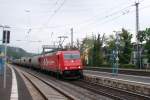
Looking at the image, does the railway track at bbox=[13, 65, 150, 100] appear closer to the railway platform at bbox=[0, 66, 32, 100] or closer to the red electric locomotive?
the railway platform at bbox=[0, 66, 32, 100]

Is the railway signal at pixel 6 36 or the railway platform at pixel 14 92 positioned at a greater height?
the railway signal at pixel 6 36

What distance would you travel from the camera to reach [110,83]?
2978 cm

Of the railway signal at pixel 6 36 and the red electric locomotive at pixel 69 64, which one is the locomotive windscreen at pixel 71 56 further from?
the railway signal at pixel 6 36

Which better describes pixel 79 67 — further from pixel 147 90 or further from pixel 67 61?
pixel 147 90

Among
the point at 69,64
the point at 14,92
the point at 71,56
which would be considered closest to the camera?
the point at 14,92

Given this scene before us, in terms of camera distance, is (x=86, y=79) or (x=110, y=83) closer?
(x=110, y=83)

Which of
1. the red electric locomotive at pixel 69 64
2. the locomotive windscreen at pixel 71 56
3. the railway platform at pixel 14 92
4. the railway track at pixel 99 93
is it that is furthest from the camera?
the locomotive windscreen at pixel 71 56

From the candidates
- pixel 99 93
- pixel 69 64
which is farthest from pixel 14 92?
pixel 69 64

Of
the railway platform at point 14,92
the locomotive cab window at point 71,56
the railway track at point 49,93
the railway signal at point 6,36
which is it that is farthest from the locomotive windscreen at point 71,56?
the railway signal at point 6,36

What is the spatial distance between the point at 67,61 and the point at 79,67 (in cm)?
136

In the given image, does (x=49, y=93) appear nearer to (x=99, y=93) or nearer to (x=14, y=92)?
(x=14, y=92)

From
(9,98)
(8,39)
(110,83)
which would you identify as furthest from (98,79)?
(9,98)

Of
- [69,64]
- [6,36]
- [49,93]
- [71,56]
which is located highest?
[6,36]

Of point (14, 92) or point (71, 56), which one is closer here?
point (14, 92)
